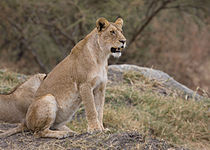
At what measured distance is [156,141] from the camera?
509 cm

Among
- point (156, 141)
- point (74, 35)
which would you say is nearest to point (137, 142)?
point (156, 141)

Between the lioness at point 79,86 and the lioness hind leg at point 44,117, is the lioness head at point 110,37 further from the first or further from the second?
the lioness hind leg at point 44,117

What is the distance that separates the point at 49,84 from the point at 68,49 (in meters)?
10.4

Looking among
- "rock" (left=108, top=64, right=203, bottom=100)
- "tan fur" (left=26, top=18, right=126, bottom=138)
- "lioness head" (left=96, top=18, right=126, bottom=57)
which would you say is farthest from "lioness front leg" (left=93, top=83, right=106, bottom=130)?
"rock" (left=108, top=64, right=203, bottom=100)

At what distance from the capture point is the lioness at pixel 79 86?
537 cm

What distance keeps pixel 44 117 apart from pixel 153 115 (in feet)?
9.65

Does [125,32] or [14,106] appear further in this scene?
[125,32]

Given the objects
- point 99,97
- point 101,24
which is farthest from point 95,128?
point 101,24

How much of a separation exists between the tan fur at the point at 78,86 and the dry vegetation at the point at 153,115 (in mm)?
995

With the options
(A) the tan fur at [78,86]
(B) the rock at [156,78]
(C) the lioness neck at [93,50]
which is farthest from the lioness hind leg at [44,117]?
(B) the rock at [156,78]

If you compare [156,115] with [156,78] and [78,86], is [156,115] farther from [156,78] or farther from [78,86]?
[78,86]

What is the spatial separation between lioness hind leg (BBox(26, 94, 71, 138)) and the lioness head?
38.5 inches

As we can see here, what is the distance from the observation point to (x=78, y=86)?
5465 millimetres

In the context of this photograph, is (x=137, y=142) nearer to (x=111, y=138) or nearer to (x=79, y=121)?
(x=111, y=138)
